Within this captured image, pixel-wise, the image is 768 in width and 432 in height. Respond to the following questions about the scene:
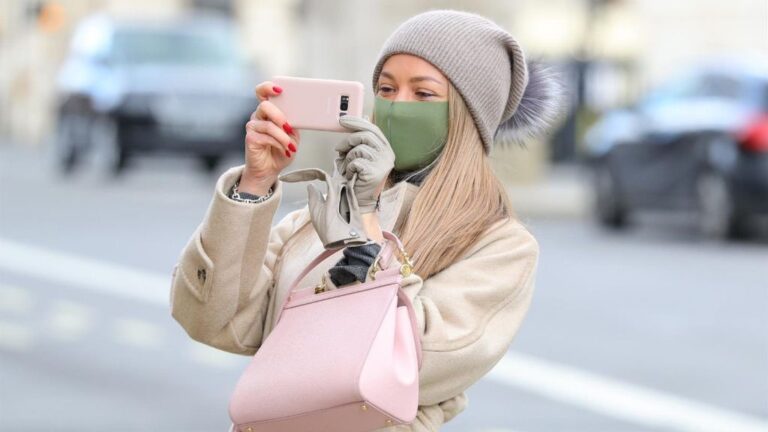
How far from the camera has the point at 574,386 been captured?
8742 mm

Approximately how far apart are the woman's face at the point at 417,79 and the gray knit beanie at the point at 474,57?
0.02 meters

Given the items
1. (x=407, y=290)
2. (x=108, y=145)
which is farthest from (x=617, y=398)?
(x=108, y=145)

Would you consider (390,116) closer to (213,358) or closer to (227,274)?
(227,274)

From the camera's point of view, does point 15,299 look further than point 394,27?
No

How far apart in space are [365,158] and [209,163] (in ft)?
59.0

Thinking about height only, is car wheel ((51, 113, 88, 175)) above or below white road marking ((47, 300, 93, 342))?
below

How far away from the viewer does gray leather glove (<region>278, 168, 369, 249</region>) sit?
298 centimetres

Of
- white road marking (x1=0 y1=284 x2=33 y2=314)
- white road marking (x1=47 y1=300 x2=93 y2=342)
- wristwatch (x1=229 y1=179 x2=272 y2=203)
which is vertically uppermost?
wristwatch (x1=229 y1=179 x2=272 y2=203)

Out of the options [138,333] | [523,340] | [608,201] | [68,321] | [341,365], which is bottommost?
[608,201]

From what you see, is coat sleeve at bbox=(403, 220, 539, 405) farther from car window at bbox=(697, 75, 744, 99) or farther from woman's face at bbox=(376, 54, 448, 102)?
car window at bbox=(697, 75, 744, 99)

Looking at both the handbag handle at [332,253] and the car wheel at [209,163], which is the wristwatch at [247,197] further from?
the car wheel at [209,163]

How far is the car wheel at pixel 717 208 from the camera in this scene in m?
14.6

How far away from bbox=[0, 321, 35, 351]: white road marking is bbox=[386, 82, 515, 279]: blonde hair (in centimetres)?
666

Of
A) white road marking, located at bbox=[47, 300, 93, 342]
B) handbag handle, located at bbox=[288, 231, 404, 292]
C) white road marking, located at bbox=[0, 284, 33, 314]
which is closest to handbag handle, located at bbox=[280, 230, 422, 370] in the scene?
handbag handle, located at bbox=[288, 231, 404, 292]
